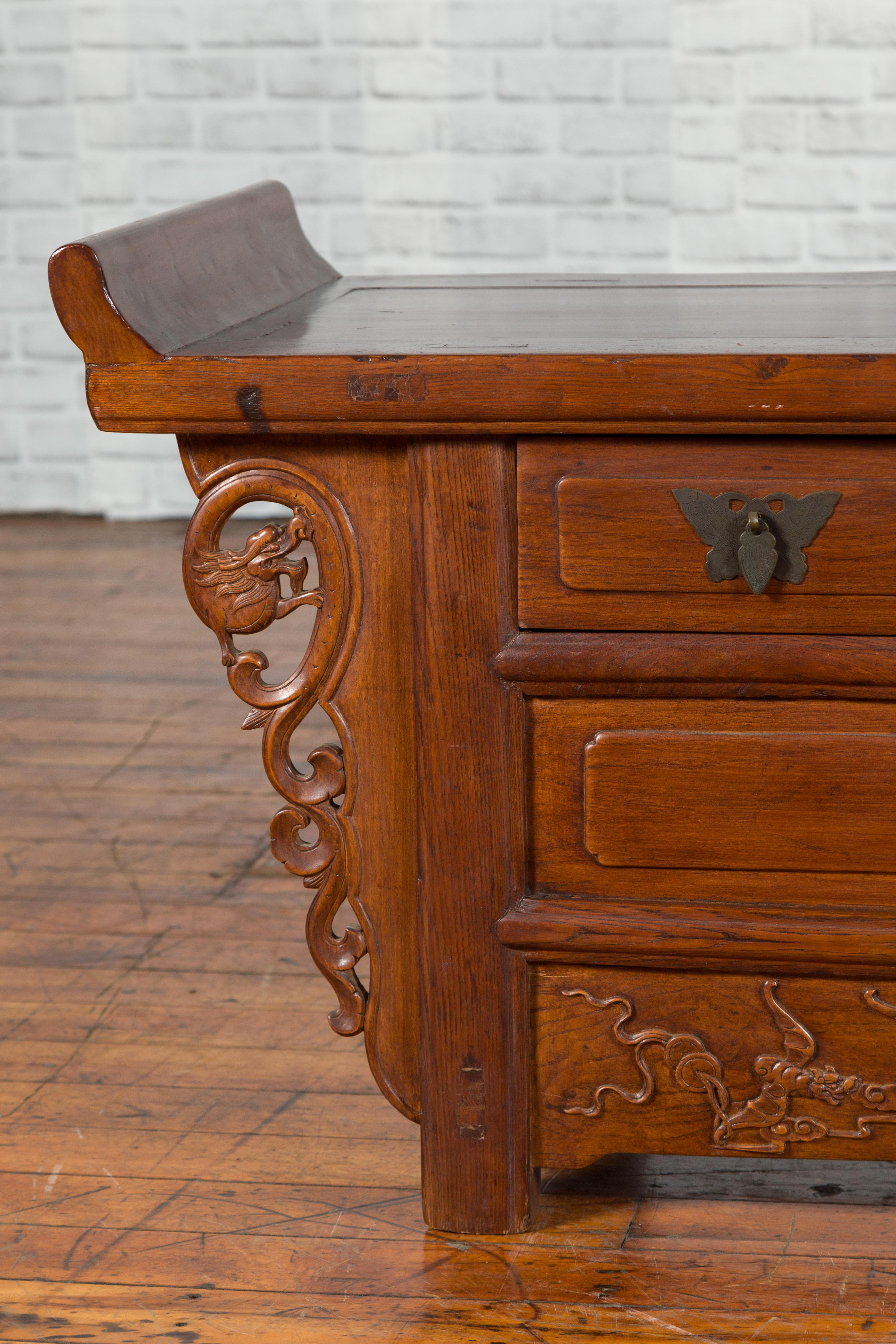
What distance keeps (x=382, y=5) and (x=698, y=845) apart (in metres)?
2.86

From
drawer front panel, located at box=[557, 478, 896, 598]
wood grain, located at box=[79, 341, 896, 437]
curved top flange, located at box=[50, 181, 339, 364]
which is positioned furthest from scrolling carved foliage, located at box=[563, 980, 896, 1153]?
curved top flange, located at box=[50, 181, 339, 364]

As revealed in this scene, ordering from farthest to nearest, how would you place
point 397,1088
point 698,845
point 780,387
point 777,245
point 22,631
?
point 777,245 → point 22,631 → point 397,1088 → point 698,845 → point 780,387

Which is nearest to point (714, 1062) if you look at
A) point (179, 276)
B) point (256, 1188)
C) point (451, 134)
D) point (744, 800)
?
point (744, 800)

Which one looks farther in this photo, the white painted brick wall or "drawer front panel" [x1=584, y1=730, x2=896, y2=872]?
the white painted brick wall

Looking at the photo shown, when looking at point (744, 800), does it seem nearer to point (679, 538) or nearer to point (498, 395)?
point (679, 538)

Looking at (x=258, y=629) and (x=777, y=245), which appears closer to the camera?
(x=258, y=629)

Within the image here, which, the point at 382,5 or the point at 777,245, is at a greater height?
the point at 382,5

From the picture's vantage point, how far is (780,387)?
3.56 ft

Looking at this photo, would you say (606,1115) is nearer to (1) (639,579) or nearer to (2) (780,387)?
(1) (639,579)

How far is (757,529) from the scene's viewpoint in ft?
3.66

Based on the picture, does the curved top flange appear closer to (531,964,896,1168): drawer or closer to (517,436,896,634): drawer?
(517,436,896,634): drawer

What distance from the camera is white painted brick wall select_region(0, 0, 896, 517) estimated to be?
3439 mm

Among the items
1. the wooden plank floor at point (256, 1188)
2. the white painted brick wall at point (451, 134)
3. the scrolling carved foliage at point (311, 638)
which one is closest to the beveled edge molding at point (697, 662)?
the scrolling carved foliage at point (311, 638)

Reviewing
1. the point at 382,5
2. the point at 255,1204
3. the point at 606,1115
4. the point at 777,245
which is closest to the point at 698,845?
the point at 606,1115
